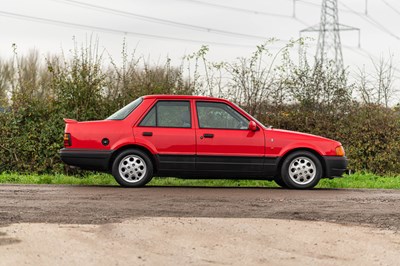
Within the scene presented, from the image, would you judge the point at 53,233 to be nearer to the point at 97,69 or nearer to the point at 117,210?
the point at 117,210

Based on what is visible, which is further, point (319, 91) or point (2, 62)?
point (2, 62)

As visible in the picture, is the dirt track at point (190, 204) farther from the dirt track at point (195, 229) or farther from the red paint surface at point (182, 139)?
the red paint surface at point (182, 139)

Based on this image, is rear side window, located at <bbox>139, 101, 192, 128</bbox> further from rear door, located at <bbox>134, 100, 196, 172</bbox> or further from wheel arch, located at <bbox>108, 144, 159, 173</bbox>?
wheel arch, located at <bbox>108, 144, 159, 173</bbox>

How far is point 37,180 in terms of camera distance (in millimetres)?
16062

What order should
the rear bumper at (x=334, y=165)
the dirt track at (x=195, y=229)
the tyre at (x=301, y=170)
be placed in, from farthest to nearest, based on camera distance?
the rear bumper at (x=334, y=165) < the tyre at (x=301, y=170) < the dirt track at (x=195, y=229)

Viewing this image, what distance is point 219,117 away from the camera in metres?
14.3

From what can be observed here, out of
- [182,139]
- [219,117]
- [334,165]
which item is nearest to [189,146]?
[182,139]

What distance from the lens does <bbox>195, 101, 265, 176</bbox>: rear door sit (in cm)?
1412

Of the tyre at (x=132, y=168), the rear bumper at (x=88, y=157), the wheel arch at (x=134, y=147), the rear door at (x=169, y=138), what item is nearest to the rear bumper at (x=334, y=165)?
the rear door at (x=169, y=138)

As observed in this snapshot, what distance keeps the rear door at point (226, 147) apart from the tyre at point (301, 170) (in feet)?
1.74

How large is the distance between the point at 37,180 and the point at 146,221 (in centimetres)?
744

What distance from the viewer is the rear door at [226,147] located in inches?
556

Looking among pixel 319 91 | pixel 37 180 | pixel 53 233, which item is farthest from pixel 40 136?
pixel 53 233

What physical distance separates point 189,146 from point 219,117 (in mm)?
784
